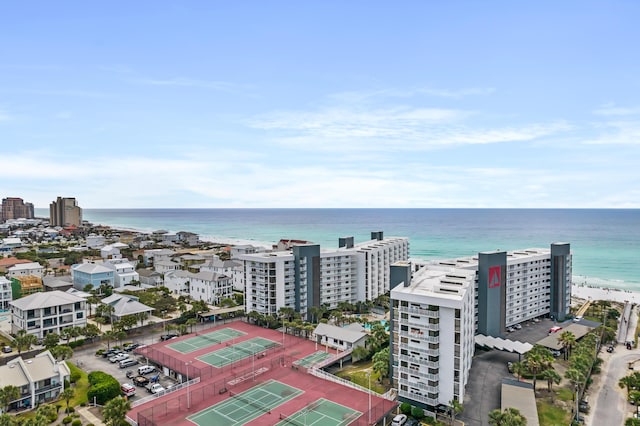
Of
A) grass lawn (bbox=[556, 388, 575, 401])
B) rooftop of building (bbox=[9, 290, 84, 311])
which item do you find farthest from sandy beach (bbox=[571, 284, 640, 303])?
rooftop of building (bbox=[9, 290, 84, 311])

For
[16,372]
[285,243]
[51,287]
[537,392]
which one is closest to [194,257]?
[285,243]

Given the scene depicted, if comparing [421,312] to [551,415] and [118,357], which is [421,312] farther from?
[118,357]

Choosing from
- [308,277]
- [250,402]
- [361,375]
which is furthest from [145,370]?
[308,277]

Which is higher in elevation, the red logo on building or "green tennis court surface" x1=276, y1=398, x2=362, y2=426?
the red logo on building

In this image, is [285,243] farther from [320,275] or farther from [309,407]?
[309,407]

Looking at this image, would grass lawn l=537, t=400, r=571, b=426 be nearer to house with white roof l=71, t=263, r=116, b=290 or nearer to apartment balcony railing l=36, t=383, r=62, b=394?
apartment balcony railing l=36, t=383, r=62, b=394
